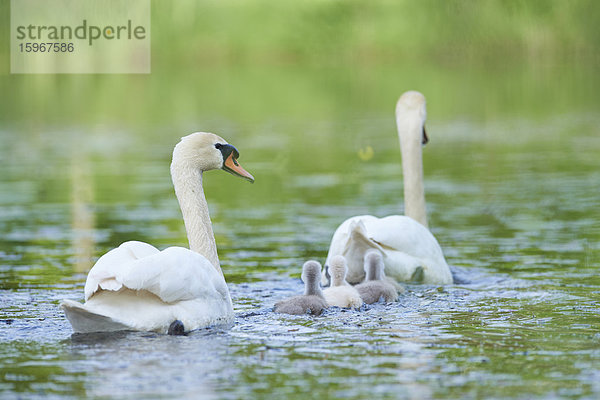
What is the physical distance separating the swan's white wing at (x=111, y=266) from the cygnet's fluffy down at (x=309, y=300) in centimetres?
128

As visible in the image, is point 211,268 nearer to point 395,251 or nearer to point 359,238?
point 359,238

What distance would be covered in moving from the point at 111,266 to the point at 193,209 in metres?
1.52

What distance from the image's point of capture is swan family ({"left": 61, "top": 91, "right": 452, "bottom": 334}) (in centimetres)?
807

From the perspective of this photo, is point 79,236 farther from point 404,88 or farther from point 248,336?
point 404,88

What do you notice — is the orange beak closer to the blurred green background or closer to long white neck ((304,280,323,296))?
long white neck ((304,280,323,296))

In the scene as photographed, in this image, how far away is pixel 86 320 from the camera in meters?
8.05

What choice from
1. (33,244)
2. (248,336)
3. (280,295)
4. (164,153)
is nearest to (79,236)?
(33,244)

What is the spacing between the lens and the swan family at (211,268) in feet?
26.5

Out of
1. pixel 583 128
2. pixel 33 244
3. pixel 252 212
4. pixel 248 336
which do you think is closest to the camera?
pixel 248 336

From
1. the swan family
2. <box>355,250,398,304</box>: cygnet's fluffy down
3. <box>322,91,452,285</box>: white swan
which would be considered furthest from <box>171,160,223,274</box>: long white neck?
<box>322,91,452,285</box>: white swan

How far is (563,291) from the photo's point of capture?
408 inches

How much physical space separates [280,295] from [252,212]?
5.83m

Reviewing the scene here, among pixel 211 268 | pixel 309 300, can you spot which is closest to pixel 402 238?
pixel 309 300

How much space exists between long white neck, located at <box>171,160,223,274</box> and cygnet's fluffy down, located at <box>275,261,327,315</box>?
2.19ft
